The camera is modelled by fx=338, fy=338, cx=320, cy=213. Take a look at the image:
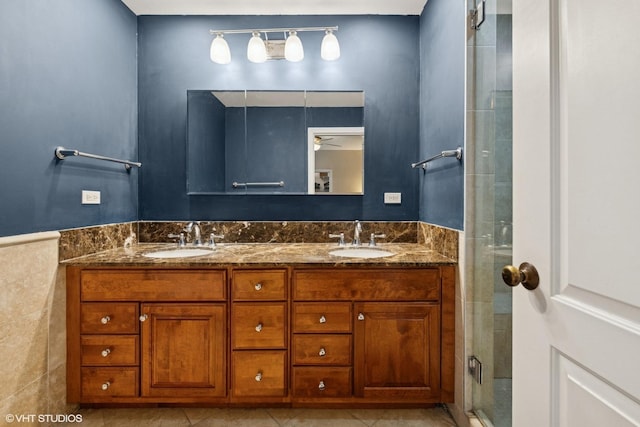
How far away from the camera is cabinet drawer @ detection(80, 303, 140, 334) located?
1678mm

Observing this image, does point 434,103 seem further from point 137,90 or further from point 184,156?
point 137,90

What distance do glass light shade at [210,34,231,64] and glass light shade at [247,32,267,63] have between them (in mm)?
151

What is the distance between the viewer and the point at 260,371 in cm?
169

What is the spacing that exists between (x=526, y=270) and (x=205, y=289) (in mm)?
1398

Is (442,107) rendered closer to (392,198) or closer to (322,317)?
(392,198)

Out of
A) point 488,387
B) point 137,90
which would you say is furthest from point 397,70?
point 488,387

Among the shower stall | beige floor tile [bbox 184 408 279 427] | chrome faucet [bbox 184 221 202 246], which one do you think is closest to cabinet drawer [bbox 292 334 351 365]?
beige floor tile [bbox 184 408 279 427]

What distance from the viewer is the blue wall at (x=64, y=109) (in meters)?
1.42

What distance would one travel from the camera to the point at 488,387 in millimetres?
1491

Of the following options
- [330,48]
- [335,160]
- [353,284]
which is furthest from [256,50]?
[353,284]

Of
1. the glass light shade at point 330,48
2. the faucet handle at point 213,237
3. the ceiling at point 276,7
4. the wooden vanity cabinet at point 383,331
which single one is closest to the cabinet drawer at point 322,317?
the wooden vanity cabinet at point 383,331

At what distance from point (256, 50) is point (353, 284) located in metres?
1.62

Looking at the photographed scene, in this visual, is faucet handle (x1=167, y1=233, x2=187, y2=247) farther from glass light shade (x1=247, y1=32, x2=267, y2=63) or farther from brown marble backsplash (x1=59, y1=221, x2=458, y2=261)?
glass light shade (x1=247, y1=32, x2=267, y2=63)

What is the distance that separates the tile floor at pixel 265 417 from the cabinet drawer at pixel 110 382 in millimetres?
135
